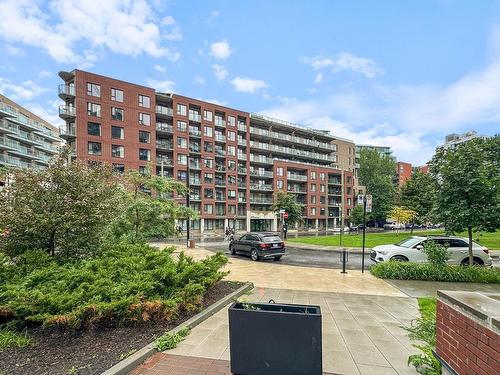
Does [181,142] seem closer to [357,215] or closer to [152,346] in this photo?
[357,215]

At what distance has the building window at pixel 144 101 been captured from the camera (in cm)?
4438

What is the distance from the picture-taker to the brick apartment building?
40.1m

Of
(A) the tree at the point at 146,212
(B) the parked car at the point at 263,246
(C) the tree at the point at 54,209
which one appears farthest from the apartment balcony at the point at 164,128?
(C) the tree at the point at 54,209

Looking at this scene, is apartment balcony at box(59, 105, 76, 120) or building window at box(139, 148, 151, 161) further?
building window at box(139, 148, 151, 161)

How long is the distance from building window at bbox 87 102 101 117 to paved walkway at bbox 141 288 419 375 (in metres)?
40.2

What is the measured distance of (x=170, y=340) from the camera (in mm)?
4723

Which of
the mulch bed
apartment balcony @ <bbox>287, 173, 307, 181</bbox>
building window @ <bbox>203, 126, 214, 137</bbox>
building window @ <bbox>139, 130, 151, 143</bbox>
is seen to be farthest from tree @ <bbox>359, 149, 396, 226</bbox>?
the mulch bed

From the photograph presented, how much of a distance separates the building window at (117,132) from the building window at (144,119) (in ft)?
10.5

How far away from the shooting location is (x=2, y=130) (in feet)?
176

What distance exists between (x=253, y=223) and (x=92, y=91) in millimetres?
35022

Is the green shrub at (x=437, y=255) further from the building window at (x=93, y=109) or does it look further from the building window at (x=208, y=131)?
the building window at (x=208, y=131)

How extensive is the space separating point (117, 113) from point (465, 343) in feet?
150

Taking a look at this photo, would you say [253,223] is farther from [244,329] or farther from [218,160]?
[244,329]

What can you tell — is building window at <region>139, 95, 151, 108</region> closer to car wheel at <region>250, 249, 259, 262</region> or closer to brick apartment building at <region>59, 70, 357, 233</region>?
brick apartment building at <region>59, 70, 357, 233</region>
